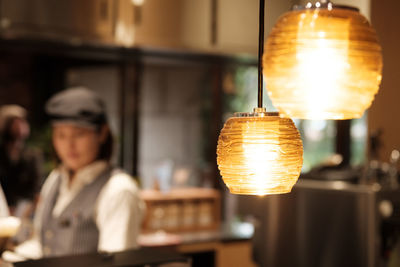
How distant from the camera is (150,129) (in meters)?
4.44

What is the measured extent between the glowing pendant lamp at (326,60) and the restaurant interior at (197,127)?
0.61 metres

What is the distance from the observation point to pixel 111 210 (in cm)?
236

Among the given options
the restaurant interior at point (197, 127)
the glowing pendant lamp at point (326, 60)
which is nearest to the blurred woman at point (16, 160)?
the restaurant interior at point (197, 127)

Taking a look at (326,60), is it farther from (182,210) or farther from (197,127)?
(197,127)

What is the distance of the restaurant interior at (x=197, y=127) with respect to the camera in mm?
2678

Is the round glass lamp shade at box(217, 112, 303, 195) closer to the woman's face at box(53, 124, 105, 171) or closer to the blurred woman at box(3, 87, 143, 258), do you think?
the blurred woman at box(3, 87, 143, 258)

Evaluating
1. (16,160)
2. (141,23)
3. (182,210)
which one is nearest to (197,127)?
(182,210)

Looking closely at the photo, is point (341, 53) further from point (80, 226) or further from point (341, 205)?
point (341, 205)

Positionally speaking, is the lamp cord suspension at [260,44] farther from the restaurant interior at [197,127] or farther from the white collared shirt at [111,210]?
the white collared shirt at [111,210]

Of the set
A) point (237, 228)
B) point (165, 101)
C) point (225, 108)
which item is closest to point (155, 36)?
point (165, 101)

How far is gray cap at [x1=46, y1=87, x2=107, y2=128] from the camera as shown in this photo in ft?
8.02

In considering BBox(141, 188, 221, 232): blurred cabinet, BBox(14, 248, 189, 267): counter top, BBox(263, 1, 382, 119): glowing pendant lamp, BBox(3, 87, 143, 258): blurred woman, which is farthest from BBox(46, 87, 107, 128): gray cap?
BBox(141, 188, 221, 232): blurred cabinet

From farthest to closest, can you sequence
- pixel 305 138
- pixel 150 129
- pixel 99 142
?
pixel 305 138, pixel 150 129, pixel 99 142

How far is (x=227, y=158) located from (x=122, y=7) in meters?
2.60
